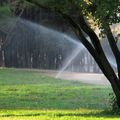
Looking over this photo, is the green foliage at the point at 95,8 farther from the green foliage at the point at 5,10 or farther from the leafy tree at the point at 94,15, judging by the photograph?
the green foliage at the point at 5,10

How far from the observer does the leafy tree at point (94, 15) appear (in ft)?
35.7

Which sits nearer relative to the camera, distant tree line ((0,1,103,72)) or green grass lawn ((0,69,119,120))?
green grass lawn ((0,69,119,120))

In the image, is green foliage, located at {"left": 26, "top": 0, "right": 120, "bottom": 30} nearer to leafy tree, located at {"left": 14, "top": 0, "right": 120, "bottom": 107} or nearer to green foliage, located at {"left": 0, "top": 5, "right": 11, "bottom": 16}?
leafy tree, located at {"left": 14, "top": 0, "right": 120, "bottom": 107}

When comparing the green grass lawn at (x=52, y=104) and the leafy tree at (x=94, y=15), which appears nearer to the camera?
the leafy tree at (x=94, y=15)

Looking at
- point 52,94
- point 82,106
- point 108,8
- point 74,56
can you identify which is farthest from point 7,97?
point 74,56

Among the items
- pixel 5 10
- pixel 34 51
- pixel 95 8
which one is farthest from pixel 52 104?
pixel 34 51

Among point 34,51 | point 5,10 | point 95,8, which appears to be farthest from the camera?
point 34,51

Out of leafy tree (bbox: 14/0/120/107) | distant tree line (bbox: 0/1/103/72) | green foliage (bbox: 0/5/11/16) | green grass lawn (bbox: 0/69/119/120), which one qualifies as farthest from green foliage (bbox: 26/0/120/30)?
distant tree line (bbox: 0/1/103/72)

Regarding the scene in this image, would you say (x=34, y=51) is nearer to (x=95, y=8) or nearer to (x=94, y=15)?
(x=95, y=8)

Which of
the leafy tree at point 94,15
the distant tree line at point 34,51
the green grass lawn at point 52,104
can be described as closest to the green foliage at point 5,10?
the distant tree line at point 34,51

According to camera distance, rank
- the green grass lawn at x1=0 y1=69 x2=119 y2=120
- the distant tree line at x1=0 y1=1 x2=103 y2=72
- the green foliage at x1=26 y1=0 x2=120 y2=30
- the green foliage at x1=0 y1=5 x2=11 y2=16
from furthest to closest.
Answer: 1. the distant tree line at x1=0 y1=1 x2=103 y2=72
2. the green foliage at x1=0 y1=5 x2=11 y2=16
3. the green grass lawn at x1=0 y1=69 x2=119 y2=120
4. the green foliage at x1=26 y1=0 x2=120 y2=30

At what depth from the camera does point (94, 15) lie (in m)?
12.0

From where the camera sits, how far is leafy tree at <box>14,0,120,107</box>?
10.9m

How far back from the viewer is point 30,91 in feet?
70.2
